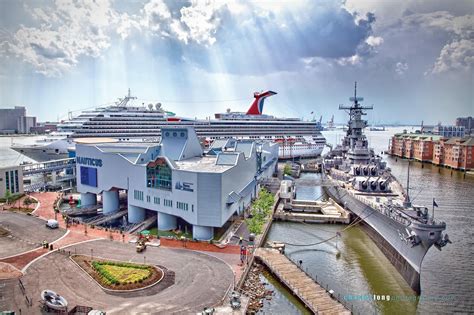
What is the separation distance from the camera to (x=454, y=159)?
6800cm

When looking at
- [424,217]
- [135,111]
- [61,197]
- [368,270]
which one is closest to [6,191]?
[61,197]

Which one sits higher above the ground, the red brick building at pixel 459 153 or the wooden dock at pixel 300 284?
the red brick building at pixel 459 153

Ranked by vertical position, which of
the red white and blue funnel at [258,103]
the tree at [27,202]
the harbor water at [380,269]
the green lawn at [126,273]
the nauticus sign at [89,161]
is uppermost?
the red white and blue funnel at [258,103]

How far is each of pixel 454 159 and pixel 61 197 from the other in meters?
70.0

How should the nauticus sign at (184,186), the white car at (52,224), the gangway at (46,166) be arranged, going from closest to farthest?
the nauticus sign at (184,186), the white car at (52,224), the gangway at (46,166)

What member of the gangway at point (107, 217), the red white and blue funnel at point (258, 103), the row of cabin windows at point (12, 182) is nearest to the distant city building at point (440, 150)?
the red white and blue funnel at point (258, 103)

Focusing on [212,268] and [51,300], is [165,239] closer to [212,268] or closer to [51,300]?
[212,268]

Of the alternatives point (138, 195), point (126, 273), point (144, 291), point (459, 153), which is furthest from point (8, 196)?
point (459, 153)

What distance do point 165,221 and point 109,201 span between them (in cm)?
834

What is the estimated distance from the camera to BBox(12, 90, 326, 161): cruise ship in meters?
55.4

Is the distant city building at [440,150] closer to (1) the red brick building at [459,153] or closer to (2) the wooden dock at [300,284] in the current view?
(1) the red brick building at [459,153]

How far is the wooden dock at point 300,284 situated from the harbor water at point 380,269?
1.61 metres

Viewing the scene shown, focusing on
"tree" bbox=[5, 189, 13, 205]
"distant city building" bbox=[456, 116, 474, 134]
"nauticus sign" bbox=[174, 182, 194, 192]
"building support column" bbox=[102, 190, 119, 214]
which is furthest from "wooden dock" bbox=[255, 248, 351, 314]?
"distant city building" bbox=[456, 116, 474, 134]

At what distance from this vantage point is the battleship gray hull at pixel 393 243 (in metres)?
19.5
